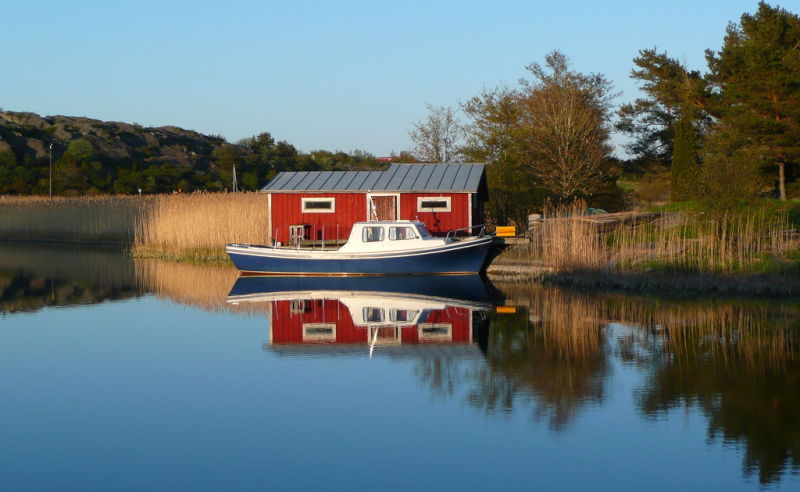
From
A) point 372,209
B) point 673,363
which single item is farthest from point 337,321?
point 372,209

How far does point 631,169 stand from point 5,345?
46.9 m

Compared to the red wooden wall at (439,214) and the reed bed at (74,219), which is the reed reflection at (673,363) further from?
the reed bed at (74,219)

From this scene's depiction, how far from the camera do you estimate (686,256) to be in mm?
24656

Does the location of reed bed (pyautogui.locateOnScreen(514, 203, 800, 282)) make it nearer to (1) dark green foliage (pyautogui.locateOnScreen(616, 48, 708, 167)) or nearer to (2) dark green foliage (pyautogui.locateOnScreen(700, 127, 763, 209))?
(2) dark green foliage (pyautogui.locateOnScreen(700, 127, 763, 209))

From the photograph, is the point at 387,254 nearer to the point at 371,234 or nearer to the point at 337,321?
the point at 371,234

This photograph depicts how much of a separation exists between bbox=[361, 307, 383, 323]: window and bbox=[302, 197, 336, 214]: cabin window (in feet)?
38.9

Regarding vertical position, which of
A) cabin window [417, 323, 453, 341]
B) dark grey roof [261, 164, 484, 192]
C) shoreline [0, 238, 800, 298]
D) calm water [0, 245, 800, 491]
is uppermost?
dark grey roof [261, 164, 484, 192]

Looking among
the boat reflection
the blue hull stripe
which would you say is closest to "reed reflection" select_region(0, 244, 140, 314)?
the boat reflection

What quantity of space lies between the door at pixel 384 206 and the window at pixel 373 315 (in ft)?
37.0

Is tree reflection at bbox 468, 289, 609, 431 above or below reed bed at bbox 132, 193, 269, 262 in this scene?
below

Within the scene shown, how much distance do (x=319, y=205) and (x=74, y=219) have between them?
23457 millimetres

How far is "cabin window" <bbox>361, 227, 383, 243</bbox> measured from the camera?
27.9 m

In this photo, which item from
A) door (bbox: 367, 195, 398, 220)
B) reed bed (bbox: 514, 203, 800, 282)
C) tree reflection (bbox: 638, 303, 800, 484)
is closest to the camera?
tree reflection (bbox: 638, 303, 800, 484)

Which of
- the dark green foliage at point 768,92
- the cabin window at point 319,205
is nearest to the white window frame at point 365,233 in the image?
the cabin window at point 319,205
